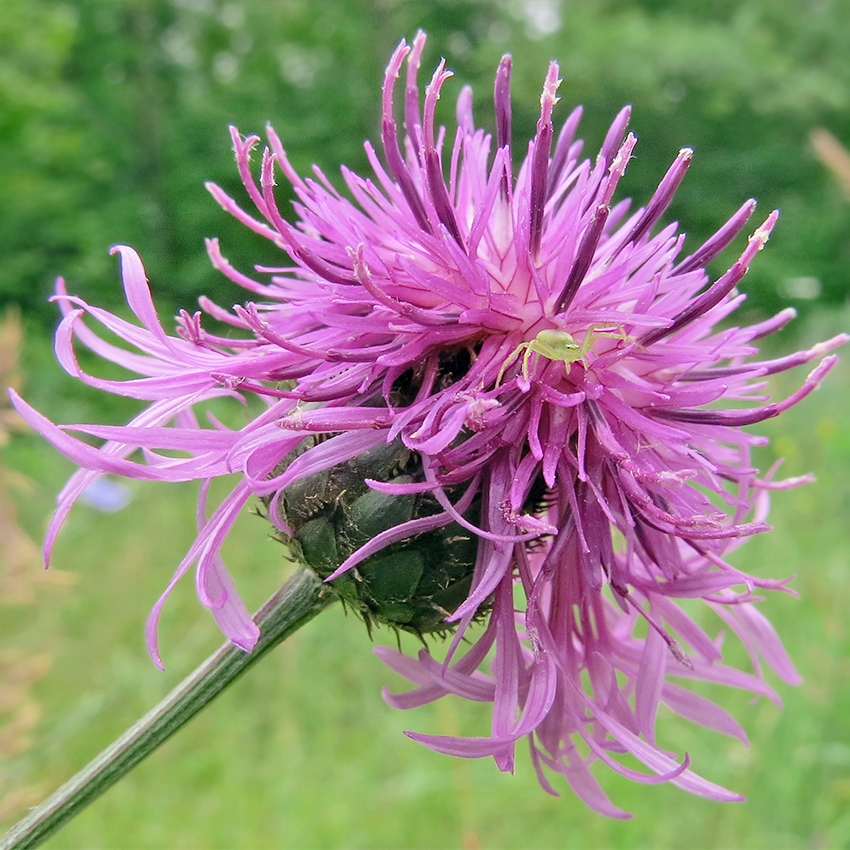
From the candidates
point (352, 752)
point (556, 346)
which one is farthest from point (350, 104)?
point (556, 346)

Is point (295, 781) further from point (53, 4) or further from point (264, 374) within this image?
point (53, 4)

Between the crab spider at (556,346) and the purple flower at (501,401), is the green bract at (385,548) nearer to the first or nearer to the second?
the purple flower at (501,401)

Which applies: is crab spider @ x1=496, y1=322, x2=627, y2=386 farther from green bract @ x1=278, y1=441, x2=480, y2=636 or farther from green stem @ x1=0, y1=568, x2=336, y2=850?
green stem @ x1=0, y1=568, x2=336, y2=850

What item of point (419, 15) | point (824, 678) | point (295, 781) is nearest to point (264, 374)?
point (295, 781)

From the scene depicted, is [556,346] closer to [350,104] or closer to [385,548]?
[385,548]

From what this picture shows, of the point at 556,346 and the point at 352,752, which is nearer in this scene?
the point at 556,346

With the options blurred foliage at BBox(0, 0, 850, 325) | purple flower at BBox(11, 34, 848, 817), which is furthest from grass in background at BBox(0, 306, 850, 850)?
blurred foliage at BBox(0, 0, 850, 325)
